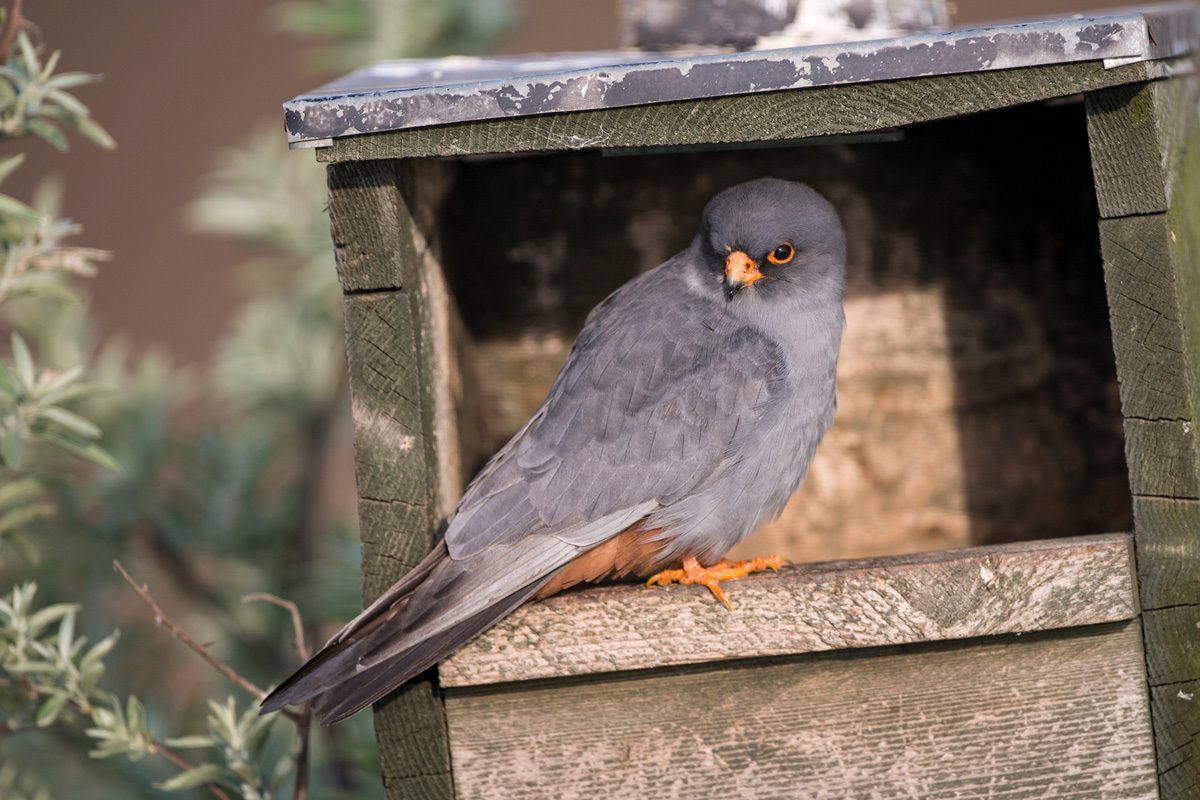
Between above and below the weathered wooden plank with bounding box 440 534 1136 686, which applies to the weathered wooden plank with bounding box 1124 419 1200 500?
above

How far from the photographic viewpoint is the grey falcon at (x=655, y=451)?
68.3 inches

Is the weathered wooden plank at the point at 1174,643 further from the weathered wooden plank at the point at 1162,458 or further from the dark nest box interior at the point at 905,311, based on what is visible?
the dark nest box interior at the point at 905,311

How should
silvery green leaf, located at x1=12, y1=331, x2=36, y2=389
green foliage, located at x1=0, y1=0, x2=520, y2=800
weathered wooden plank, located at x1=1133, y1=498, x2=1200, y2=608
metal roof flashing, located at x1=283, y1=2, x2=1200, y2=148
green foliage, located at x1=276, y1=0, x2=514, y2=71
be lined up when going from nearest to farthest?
metal roof flashing, located at x1=283, y1=2, x2=1200, y2=148, weathered wooden plank, located at x1=1133, y1=498, x2=1200, y2=608, silvery green leaf, located at x1=12, y1=331, x2=36, y2=389, green foliage, located at x1=0, y1=0, x2=520, y2=800, green foliage, located at x1=276, y1=0, x2=514, y2=71

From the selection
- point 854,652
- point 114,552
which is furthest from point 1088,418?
point 114,552

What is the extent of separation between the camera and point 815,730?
1876 mm

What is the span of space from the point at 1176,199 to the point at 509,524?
1.34 m

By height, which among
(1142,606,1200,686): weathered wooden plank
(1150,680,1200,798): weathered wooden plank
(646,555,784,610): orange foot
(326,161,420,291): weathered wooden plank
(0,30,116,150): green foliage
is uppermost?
(0,30,116,150): green foliage

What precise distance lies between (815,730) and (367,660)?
84 centimetres

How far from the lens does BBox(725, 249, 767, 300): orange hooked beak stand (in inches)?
78.3

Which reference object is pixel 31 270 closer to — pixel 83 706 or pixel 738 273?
pixel 83 706

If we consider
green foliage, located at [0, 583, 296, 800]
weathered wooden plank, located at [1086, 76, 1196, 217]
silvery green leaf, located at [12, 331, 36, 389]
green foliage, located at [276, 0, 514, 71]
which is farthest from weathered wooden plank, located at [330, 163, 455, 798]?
green foliage, located at [276, 0, 514, 71]

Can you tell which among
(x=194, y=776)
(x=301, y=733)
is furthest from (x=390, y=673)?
(x=194, y=776)

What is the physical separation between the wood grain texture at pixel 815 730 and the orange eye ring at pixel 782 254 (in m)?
0.79

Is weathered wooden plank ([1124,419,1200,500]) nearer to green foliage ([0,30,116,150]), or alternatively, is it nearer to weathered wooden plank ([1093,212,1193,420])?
weathered wooden plank ([1093,212,1193,420])
